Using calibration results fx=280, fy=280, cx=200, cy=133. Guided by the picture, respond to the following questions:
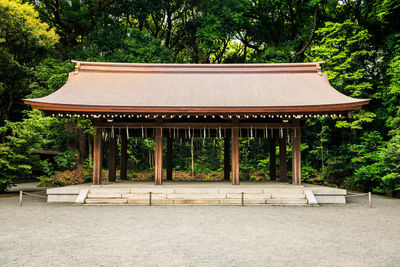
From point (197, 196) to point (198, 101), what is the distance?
345 cm

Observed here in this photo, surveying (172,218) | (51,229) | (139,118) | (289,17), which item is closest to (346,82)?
(289,17)

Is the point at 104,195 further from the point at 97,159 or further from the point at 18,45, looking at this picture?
the point at 18,45

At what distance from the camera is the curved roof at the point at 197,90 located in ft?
31.0

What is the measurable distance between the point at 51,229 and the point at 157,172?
192 inches

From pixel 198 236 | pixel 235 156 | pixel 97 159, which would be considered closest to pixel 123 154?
pixel 97 159

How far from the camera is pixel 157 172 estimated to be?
10.5 meters

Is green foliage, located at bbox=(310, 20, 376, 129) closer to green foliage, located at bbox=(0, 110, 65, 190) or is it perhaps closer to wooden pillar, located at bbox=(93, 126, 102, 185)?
wooden pillar, located at bbox=(93, 126, 102, 185)

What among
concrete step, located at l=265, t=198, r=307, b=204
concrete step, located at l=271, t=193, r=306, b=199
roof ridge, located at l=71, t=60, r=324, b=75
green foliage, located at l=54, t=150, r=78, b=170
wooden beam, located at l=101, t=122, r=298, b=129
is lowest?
concrete step, located at l=265, t=198, r=307, b=204

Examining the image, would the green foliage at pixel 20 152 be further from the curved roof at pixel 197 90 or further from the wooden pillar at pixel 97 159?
the wooden pillar at pixel 97 159

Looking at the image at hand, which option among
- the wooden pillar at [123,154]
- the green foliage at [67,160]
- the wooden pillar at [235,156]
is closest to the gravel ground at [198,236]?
the wooden pillar at [235,156]

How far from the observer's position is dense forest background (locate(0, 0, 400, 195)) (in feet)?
43.0

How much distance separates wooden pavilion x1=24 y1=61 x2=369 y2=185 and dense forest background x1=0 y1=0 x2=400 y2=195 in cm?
305

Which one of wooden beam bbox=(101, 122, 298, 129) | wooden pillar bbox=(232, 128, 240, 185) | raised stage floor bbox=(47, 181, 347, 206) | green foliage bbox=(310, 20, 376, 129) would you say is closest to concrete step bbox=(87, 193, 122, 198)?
raised stage floor bbox=(47, 181, 347, 206)

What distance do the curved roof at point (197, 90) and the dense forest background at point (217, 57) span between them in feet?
10.00
